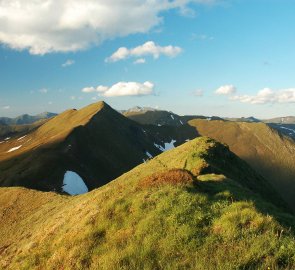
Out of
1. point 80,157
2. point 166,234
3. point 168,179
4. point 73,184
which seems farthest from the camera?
point 80,157

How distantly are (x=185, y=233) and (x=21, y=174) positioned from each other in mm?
96707

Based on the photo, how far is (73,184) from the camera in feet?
322

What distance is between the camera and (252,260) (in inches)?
479

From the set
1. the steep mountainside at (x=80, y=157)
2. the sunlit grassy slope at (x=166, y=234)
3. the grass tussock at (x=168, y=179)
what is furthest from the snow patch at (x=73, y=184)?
the grass tussock at (x=168, y=179)

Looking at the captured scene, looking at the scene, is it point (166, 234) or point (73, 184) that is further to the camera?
point (73, 184)

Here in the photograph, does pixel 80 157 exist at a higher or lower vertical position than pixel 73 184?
higher

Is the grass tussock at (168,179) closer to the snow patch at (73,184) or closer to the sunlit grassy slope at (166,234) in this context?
the sunlit grassy slope at (166,234)

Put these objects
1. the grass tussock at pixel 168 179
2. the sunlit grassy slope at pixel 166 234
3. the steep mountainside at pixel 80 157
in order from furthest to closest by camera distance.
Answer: the steep mountainside at pixel 80 157, the grass tussock at pixel 168 179, the sunlit grassy slope at pixel 166 234

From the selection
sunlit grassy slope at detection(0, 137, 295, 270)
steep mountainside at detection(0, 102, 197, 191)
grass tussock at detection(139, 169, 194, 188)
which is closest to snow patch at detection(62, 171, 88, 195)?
steep mountainside at detection(0, 102, 197, 191)

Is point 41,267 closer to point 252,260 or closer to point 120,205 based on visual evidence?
point 120,205

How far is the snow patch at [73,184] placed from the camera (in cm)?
9386

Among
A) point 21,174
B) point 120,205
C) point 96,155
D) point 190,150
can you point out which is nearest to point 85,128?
point 96,155

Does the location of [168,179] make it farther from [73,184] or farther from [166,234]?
[73,184]

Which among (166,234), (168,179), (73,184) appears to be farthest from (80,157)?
(166,234)
